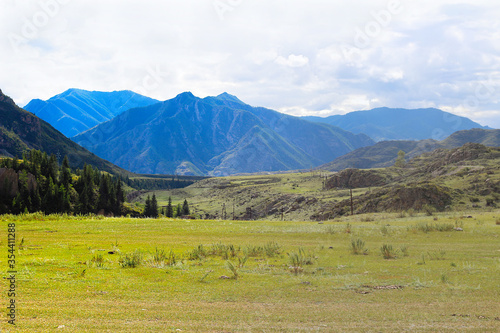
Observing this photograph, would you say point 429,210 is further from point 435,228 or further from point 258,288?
point 258,288

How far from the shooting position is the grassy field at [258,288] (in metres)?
8.70

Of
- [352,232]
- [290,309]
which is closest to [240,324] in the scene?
[290,309]

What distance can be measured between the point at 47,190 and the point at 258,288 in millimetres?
59515

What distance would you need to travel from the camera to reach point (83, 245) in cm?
2150

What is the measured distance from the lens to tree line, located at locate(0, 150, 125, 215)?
181 ft

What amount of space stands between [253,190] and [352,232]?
11965cm

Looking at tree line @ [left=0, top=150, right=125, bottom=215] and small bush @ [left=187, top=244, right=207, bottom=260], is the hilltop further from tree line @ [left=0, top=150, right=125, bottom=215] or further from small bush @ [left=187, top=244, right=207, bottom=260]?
tree line @ [left=0, top=150, right=125, bottom=215]

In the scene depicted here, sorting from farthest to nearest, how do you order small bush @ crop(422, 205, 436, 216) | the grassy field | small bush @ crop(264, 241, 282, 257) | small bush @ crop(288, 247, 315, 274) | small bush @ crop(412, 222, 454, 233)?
small bush @ crop(422, 205, 436, 216), small bush @ crop(412, 222, 454, 233), small bush @ crop(264, 241, 282, 257), small bush @ crop(288, 247, 315, 274), the grassy field

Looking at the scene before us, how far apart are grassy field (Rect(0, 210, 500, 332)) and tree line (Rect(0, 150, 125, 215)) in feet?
123

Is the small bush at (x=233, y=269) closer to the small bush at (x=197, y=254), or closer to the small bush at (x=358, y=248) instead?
the small bush at (x=197, y=254)

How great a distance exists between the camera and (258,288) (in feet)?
41.0

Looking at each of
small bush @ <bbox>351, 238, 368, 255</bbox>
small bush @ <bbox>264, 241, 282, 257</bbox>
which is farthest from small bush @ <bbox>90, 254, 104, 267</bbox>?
small bush @ <bbox>351, 238, 368, 255</bbox>

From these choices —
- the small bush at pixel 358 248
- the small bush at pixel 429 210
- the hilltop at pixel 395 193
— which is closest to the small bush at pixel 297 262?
the small bush at pixel 358 248

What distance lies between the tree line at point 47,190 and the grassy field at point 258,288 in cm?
3739
